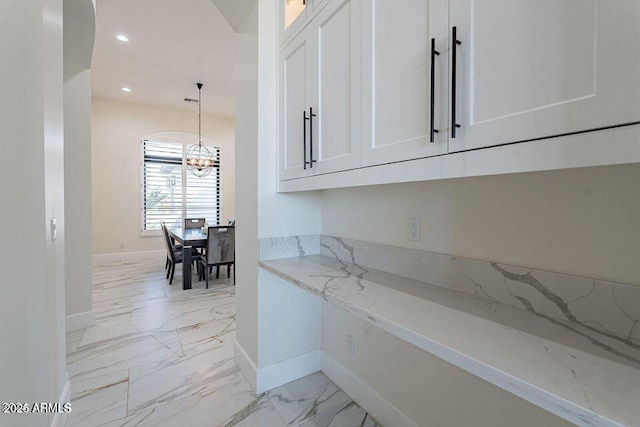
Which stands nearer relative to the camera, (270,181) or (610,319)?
(610,319)

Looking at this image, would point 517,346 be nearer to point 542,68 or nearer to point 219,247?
point 542,68

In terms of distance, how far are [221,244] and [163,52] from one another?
282 cm

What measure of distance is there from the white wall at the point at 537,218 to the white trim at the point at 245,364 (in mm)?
1301

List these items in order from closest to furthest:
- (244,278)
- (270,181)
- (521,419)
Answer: (521,419)
(270,181)
(244,278)

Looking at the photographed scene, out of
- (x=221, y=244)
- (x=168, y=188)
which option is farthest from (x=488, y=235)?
(x=168, y=188)

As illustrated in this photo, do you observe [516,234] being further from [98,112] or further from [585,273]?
[98,112]

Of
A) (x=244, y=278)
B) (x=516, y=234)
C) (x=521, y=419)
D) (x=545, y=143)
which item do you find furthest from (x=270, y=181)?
(x=521, y=419)

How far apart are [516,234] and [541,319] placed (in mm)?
298

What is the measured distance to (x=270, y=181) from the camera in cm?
195

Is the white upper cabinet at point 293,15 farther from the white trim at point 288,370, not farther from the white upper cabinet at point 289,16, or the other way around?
the white trim at point 288,370

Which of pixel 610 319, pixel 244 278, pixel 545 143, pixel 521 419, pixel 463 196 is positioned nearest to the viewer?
pixel 545 143

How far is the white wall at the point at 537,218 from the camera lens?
0.86 metres

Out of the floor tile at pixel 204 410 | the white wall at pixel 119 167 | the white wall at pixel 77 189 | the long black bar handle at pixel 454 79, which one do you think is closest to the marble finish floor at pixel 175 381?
the floor tile at pixel 204 410

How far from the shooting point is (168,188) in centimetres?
661
